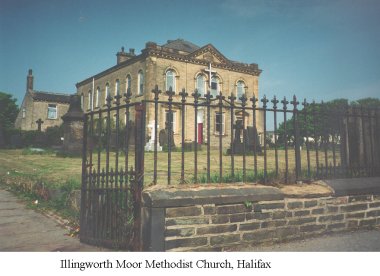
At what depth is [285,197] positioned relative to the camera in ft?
13.0

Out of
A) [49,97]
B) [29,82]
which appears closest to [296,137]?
[49,97]

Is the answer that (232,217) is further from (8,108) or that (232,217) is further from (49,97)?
(8,108)

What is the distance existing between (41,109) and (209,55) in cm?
2118

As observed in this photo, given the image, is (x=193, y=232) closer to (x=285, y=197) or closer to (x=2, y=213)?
(x=285, y=197)

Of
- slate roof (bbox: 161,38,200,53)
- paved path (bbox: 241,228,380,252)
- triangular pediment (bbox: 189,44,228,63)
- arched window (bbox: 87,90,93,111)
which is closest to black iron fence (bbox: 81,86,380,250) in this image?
paved path (bbox: 241,228,380,252)

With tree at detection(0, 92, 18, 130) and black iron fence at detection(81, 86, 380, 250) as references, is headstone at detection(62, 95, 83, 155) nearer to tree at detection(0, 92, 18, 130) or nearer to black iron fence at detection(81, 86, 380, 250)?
black iron fence at detection(81, 86, 380, 250)

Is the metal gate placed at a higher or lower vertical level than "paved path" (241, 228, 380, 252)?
higher

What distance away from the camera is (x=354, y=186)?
Result: 4520 mm

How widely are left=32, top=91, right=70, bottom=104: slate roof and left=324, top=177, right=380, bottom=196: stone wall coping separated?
36331 mm

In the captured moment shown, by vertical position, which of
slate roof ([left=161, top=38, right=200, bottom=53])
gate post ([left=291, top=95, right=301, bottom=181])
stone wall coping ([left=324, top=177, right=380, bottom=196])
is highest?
slate roof ([left=161, top=38, right=200, bottom=53])

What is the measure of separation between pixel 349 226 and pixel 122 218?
3.35 metres

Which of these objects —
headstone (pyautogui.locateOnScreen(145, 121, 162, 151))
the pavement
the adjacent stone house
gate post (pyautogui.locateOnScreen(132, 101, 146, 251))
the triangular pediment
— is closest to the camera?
gate post (pyautogui.locateOnScreen(132, 101, 146, 251))

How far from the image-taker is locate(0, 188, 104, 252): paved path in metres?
3.64
